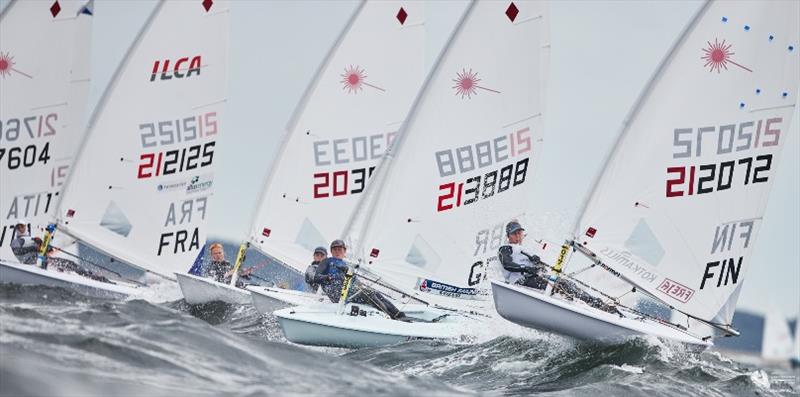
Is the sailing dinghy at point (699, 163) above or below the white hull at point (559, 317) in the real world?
above

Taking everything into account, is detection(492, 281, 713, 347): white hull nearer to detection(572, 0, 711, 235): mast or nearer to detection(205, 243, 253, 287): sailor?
detection(572, 0, 711, 235): mast

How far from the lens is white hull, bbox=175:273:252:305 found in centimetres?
2245

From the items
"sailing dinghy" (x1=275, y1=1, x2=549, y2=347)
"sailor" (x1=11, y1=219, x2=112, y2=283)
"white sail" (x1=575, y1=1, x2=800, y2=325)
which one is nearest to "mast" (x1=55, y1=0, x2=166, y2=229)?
"sailor" (x1=11, y1=219, x2=112, y2=283)

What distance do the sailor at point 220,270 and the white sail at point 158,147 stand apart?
38cm

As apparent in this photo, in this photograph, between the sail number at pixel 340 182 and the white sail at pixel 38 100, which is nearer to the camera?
the white sail at pixel 38 100

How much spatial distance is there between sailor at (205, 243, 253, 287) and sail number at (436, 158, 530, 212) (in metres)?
5.51

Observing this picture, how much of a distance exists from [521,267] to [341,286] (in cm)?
272

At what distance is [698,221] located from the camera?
17.5 m

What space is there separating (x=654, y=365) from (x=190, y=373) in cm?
638

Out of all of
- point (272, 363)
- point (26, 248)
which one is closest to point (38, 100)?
point (26, 248)

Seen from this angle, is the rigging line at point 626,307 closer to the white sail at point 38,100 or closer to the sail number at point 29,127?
the white sail at point 38,100

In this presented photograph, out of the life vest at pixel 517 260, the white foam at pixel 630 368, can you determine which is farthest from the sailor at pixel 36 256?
the white foam at pixel 630 368

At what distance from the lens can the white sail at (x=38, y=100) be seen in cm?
2277

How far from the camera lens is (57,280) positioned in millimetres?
19781
